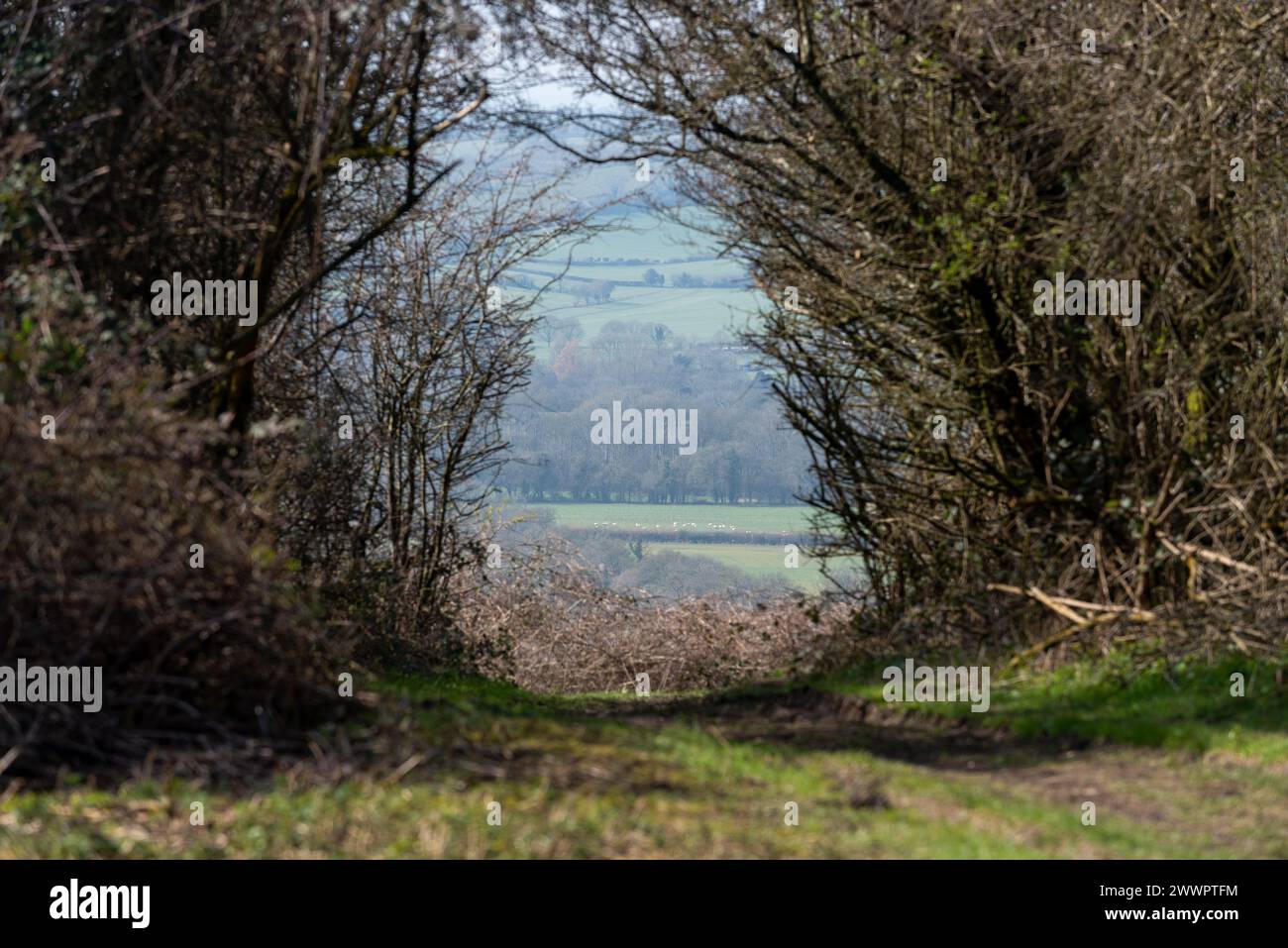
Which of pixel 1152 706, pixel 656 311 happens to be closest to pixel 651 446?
pixel 656 311

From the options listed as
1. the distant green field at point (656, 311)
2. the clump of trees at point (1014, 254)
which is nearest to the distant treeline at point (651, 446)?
the distant green field at point (656, 311)

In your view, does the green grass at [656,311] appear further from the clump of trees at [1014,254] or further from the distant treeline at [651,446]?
the clump of trees at [1014,254]

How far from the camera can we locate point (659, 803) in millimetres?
6871

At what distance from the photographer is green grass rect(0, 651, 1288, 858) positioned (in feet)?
20.1

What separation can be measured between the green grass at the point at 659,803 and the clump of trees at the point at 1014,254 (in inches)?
132

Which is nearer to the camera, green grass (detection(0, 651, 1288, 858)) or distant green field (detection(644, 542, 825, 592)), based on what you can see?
green grass (detection(0, 651, 1288, 858))

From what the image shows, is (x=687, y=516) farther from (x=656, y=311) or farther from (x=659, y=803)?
(x=659, y=803)

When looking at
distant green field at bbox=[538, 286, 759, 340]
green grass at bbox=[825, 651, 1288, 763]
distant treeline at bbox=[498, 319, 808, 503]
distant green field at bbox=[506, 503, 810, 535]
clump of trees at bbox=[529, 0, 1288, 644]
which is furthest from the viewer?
distant treeline at bbox=[498, 319, 808, 503]

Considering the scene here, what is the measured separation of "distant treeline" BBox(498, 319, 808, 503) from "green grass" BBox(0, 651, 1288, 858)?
3447cm

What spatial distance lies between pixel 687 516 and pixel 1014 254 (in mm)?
39288

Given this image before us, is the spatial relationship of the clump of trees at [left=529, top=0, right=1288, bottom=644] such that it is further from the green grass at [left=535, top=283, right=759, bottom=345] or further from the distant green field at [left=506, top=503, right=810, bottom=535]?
the distant green field at [left=506, top=503, right=810, bottom=535]

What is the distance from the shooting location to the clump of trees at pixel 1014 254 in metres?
12.0

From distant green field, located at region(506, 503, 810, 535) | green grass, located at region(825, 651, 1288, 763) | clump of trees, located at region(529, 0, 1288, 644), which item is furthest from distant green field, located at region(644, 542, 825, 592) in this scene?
green grass, located at region(825, 651, 1288, 763)
